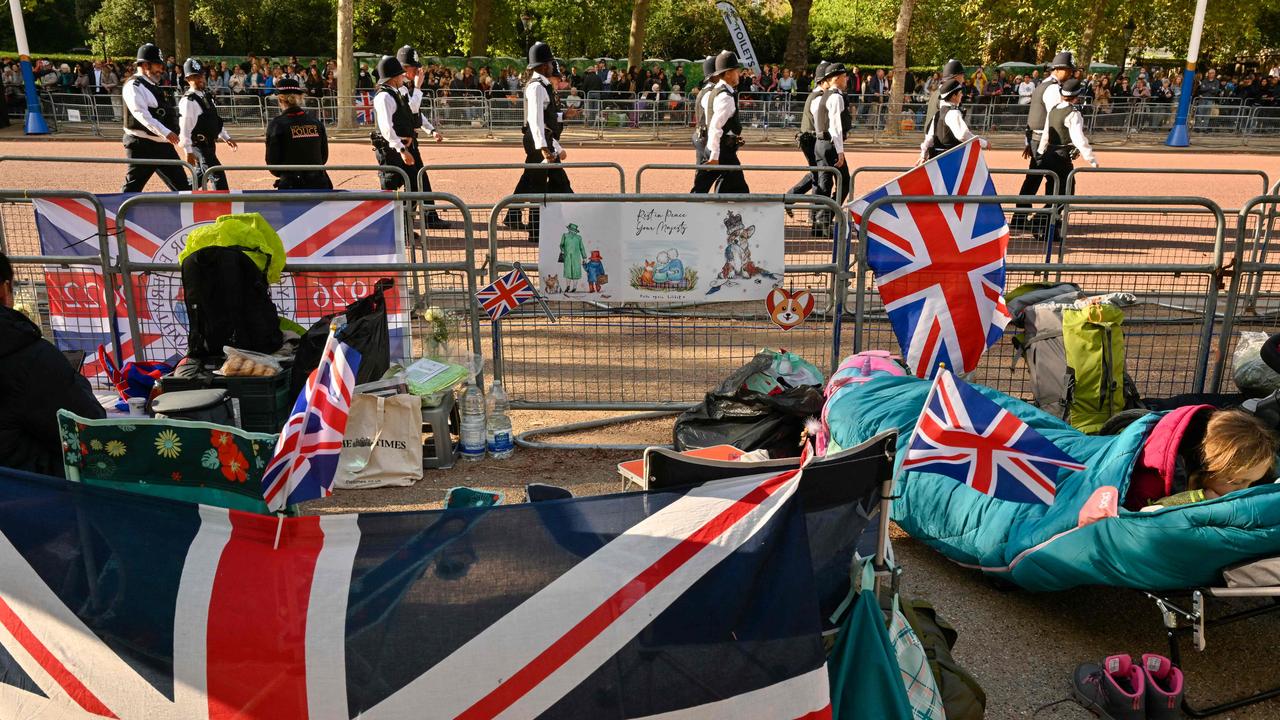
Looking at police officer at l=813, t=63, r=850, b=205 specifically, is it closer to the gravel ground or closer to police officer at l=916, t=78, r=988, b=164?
police officer at l=916, t=78, r=988, b=164

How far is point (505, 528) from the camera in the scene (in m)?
2.95

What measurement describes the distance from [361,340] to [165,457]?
2.23 meters

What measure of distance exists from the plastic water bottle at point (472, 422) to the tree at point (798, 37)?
33764mm

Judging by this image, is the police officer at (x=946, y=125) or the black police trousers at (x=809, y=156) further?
the black police trousers at (x=809, y=156)

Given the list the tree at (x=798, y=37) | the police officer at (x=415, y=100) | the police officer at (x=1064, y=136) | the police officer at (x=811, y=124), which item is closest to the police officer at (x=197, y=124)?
the police officer at (x=415, y=100)

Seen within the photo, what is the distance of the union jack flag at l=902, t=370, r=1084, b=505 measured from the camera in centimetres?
381

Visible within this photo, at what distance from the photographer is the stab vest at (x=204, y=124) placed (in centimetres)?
1171

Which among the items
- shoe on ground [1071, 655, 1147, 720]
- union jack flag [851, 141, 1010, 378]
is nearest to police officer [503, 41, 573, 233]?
union jack flag [851, 141, 1010, 378]

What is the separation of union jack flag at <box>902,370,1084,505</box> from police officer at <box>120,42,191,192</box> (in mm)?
9728

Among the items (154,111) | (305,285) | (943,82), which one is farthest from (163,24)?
(305,285)

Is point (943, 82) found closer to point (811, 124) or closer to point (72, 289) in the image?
point (811, 124)

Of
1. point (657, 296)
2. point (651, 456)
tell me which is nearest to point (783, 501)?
point (651, 456)

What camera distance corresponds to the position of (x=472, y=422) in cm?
625

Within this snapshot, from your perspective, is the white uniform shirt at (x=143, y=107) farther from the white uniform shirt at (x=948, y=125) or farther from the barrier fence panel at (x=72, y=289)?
the white uniform shirt at (x=948, y=125)
